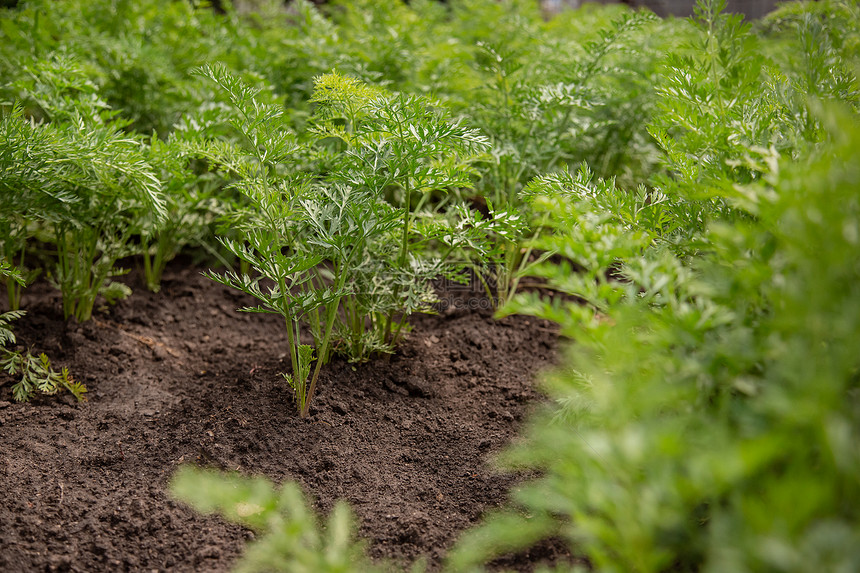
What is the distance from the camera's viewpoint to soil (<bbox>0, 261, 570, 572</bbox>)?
1774mm

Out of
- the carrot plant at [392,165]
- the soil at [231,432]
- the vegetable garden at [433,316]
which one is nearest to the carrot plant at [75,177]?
the vegetable garden at [433,316]

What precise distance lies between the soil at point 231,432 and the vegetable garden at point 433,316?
0.01m

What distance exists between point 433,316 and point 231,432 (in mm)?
1221

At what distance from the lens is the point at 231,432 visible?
86.4 inches

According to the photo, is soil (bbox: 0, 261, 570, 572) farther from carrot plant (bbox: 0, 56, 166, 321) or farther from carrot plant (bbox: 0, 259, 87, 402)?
carrot plant (bbox: 0, 56, 166, 321)

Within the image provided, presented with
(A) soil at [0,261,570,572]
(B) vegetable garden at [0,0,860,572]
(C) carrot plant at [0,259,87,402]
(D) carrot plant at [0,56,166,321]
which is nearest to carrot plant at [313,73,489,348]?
(B) vegetable garden at [0,0,860,572]

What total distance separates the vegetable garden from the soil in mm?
11

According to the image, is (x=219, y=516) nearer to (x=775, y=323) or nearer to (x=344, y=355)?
(x=344, y=355)

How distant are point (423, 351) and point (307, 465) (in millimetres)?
840

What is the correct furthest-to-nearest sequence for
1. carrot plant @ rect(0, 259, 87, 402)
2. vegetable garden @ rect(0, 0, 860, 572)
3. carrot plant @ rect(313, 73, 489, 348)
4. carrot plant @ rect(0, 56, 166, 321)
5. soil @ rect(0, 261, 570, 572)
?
carrot plant @ rect(0, 259, 87, 402) → carrot plant @ rect(0, 56, 166, 321) → carrot plant @ rect(313, 73, 489, 348) → soil @ rect(0, 261, 570, 572) → vegetable garden @ rect(0, 0, 860, 572)

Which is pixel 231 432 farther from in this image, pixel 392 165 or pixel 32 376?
pixel 392 165

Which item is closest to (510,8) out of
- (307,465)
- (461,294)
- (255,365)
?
(461,294)

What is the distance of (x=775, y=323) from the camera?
43.5 inches

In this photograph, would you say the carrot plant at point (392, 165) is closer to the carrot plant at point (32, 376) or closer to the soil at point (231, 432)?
the soil at point (231, 432)
